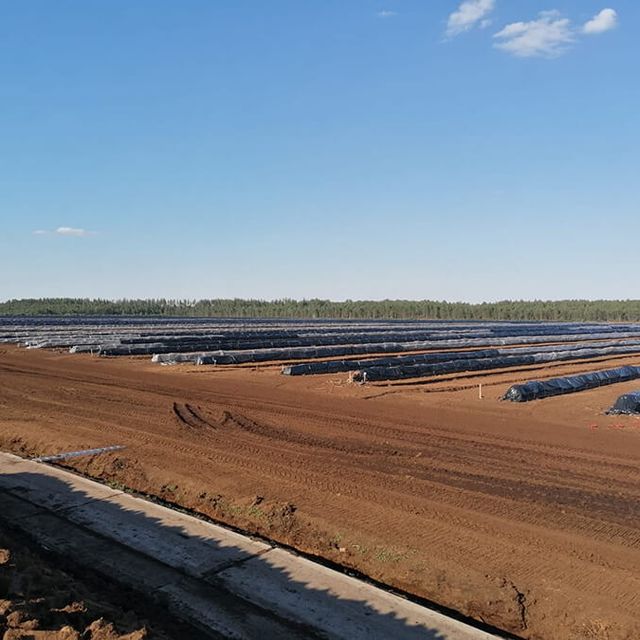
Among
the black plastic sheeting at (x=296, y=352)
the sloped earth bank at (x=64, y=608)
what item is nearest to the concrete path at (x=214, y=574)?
the sloped earth bank at (x=64, y=608)

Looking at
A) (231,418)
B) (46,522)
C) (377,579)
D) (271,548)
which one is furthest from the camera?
(231,418)

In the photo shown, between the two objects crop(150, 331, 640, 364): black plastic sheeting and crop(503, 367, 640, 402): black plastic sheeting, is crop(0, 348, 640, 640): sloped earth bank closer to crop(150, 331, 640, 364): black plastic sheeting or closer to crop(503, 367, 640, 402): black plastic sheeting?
crop(503, 367, 640, 402): black plastic sheeting

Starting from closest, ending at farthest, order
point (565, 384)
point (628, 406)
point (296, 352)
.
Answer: point (628, 406) < point (565, 384) < point (296, 352)

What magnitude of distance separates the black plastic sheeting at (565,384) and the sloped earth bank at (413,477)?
2.18 feet

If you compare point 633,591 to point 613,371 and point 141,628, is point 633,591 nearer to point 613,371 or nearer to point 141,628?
point 141,628

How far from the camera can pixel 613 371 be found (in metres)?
26.8

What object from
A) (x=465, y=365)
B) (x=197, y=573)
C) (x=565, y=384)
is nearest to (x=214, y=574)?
(x=197, y=573)

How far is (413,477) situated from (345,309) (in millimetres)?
120773

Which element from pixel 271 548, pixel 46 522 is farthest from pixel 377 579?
pixel 46 522

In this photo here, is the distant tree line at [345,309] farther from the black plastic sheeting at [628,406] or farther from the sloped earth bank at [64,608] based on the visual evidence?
the sloped earth bank at [64,608]

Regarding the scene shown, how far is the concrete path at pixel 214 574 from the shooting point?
590 cm

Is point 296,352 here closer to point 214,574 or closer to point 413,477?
point 413,477

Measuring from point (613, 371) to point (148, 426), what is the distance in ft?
67.1

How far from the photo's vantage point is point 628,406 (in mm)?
18266
